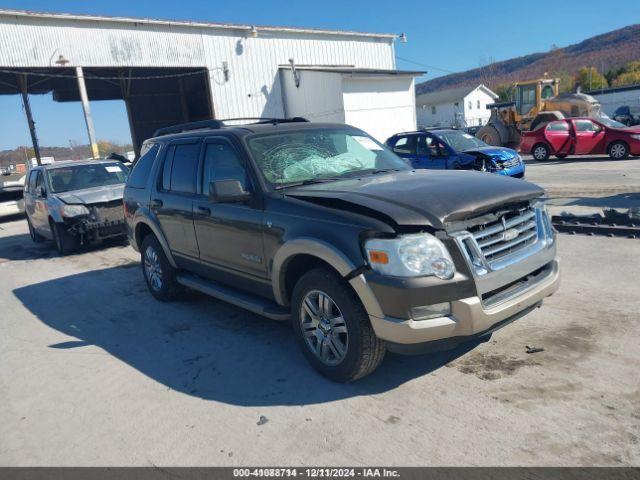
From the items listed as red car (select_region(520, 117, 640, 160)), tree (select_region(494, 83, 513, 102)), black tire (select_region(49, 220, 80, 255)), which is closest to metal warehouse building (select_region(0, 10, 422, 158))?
red car (select_region(520, 117, 640, 160))

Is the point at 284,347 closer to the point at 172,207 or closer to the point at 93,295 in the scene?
the point at 172,207

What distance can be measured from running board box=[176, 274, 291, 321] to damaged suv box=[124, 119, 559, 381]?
0.02 meters

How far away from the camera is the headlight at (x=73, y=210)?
9.55 meters

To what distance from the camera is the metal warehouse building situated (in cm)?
2080

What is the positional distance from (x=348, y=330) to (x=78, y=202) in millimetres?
7963

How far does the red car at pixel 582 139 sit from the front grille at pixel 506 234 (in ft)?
51.6

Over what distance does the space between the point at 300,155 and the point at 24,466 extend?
3134 millimetres

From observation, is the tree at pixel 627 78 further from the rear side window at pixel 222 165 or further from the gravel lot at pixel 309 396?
the rear side window at pixel 222 165

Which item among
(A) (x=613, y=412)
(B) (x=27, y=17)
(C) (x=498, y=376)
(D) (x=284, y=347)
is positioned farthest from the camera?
(B) (x=27, y=17)

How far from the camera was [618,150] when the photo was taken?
17.1 meters

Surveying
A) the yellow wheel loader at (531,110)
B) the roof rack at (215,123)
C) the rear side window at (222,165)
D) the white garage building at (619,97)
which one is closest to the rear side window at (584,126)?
the yellow wheel loader at (531,110)

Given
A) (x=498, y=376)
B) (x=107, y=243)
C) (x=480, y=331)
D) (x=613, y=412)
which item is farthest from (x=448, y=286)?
(x=107, y=243)

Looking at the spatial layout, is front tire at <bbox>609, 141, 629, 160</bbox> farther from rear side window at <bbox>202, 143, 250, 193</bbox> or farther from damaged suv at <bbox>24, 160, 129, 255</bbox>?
rear side window at <bbox>202, 143, 250, 193</bbox>

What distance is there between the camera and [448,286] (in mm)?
Answer: 3193
